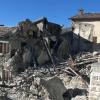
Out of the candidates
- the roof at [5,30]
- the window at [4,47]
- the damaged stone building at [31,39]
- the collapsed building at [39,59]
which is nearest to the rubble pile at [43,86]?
the collapsed building at [39,59]

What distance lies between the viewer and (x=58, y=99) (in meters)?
16.6

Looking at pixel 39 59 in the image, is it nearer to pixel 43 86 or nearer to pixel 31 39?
pixel 31 39

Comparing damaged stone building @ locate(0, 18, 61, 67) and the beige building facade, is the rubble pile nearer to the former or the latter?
damaged stone building @ locate(0, 18, 61, 67)

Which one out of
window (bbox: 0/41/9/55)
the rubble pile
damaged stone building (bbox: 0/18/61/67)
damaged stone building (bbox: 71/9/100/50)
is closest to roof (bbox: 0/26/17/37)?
damaged stone building (bbox: 0/18/61/67)

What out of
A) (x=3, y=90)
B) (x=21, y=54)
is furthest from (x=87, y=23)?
(x=3, y=90)

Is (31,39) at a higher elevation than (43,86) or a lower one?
higher

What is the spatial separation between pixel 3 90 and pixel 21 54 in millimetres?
7135

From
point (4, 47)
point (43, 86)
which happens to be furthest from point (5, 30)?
point (43, 86)

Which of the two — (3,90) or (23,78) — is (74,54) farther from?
(3,90)

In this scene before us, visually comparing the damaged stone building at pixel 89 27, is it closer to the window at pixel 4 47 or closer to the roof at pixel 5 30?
the roof at pixel 5 30

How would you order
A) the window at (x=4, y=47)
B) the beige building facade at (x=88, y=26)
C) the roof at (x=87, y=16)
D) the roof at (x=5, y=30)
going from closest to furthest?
the window at (x=4, y=47), the roof at (x=5, y=30), the roof at (x=87, y=16), the beige building facade at (x=88, y=26)

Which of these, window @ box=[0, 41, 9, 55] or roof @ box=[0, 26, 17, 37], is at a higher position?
roof @ box=[0, 26, 17, 37]

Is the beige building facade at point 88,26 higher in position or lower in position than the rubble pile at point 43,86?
higher

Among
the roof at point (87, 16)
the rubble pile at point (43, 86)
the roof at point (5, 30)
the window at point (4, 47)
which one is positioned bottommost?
the rubble pile at point (43, 86)
